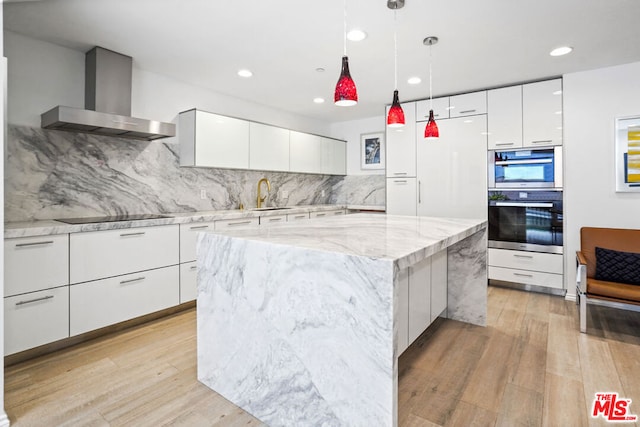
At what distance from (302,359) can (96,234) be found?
75.9 inches

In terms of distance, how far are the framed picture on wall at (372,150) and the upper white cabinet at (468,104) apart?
4.45 ft

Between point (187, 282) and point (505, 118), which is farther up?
point (505, 118)

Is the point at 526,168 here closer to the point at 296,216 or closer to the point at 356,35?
the point at 356,35

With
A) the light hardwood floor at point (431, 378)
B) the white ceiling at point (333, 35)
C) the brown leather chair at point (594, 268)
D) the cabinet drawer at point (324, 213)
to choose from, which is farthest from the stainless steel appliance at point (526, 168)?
the cabinet drawer at point (324, 213)

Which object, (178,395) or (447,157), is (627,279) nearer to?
(447,157)

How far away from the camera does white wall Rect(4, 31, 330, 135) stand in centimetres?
262

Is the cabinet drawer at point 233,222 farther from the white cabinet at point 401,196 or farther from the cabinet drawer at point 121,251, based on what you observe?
the white cabinet at point 401,196

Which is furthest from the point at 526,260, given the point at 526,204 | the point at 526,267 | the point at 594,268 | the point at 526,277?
the point at 594,268

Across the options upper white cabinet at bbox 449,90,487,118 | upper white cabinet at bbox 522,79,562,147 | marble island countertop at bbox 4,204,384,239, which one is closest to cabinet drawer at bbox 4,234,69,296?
marble island countertop at bbox 4,204,384,239

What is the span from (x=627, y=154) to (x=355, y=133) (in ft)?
11.5

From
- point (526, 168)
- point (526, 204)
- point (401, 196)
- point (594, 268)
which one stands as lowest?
point (594, 268)

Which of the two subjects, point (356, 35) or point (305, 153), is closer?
point (356, 35)

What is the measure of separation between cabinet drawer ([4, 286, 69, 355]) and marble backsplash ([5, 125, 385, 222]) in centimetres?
78

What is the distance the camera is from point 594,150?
3.36 m
